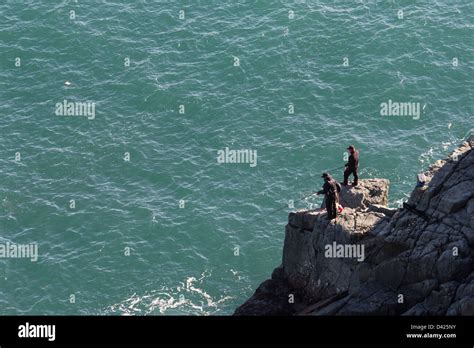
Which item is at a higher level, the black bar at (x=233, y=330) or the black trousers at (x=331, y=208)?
the black trousers at (x=331, y=208)

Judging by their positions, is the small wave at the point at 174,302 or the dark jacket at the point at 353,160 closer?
the dark jacket at the point at 353,160

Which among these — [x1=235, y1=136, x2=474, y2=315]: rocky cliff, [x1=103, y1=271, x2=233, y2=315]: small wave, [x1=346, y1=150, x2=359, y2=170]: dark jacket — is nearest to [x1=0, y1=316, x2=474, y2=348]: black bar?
[x1=235, y1=136, x2=474, y2=315]: rocky cliff

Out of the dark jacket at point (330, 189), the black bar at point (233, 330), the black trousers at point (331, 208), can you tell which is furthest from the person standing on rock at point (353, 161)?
the black bar at point (233, 330)

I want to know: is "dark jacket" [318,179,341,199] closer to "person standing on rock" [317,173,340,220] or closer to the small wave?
"person standing on rock" [317,173,340,220]

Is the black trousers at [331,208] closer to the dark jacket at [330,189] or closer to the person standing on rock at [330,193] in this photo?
the person standing on rock at [330,193]

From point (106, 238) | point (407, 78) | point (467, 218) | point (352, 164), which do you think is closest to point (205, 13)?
point (407, 78)

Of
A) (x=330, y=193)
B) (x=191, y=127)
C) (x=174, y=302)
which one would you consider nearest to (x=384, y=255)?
(x=330, y=193)

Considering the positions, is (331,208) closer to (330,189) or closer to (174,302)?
(330,189)
